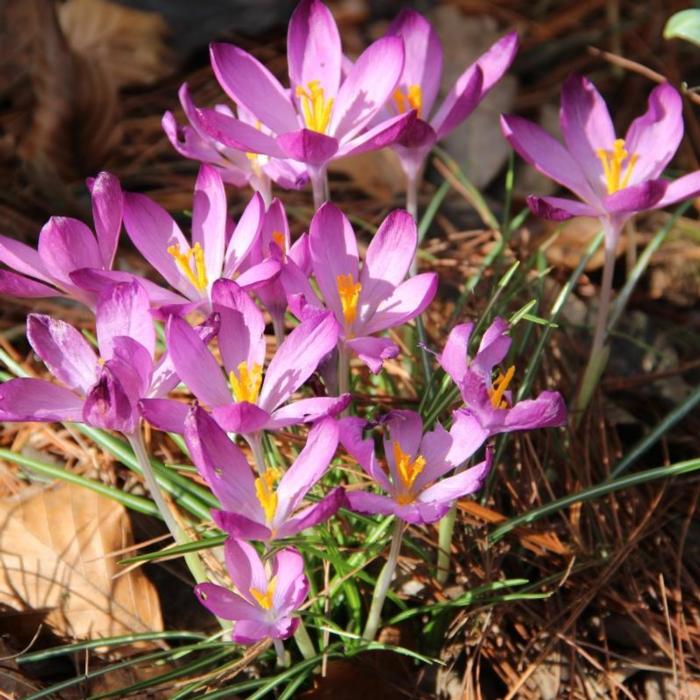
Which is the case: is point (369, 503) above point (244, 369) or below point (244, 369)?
below

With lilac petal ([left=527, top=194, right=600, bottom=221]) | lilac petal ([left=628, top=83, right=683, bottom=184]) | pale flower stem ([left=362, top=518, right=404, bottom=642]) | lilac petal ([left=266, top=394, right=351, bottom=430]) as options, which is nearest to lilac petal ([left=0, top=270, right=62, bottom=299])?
lilac petal ([left=266, top=394, right=351, bottom=430])


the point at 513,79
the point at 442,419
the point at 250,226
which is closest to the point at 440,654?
the point at 442,419

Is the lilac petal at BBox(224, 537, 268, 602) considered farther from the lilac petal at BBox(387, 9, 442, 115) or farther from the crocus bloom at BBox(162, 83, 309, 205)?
the lilac petal at BBox(387, 9, 442, 115)

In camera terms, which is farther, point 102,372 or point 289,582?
→ point 289,582

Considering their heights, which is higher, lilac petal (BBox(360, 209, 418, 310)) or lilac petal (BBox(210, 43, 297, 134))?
lilac petal (BBox(210, 43, 297, 134))

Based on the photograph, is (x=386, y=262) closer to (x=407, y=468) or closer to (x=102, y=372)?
(x=407, y=468)

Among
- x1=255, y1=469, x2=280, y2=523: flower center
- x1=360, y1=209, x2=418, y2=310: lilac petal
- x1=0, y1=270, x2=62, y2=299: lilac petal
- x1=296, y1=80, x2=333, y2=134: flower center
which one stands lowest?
x1=255, y1=469, x2=280, y2=523: flower center

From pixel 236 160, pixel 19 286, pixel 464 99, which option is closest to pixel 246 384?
pixel 19 286
